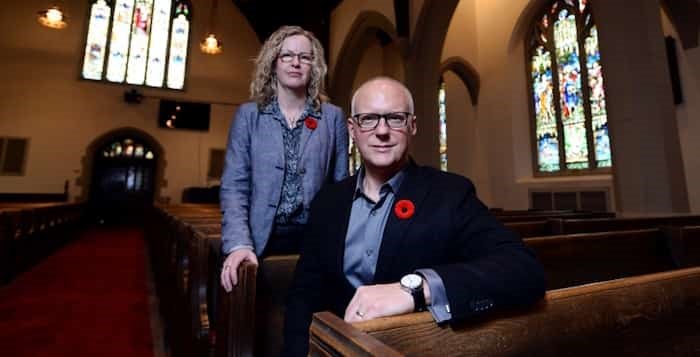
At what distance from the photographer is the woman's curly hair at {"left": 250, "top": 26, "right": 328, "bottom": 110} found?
105 cm

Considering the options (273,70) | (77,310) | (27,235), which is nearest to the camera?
(273,70)

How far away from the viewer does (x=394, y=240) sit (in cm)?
72

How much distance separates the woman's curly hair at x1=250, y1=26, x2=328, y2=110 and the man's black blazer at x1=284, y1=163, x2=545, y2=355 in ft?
1.26

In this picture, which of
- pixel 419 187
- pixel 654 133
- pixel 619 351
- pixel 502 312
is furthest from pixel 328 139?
pixel 654 133

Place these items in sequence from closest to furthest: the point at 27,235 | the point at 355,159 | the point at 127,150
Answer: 1. the point at 27,235
2. the point at 127,150
3. the point at 355,159

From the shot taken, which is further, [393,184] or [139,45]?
[139,45]

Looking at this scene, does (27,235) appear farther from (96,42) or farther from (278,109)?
(96,42)

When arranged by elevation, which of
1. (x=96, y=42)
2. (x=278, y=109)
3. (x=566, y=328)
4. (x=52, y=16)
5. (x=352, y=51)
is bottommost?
(x=566, y=328)

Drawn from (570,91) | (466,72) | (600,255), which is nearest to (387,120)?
(600,255)

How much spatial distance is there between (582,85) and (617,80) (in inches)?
124

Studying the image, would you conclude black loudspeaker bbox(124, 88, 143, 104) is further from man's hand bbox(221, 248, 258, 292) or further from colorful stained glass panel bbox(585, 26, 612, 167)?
colorful stained glass panel bbox(585, 26, 612, 167)

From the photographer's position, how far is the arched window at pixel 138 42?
8.59m

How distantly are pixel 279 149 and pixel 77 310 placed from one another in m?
2.43

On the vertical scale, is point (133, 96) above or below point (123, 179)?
above
